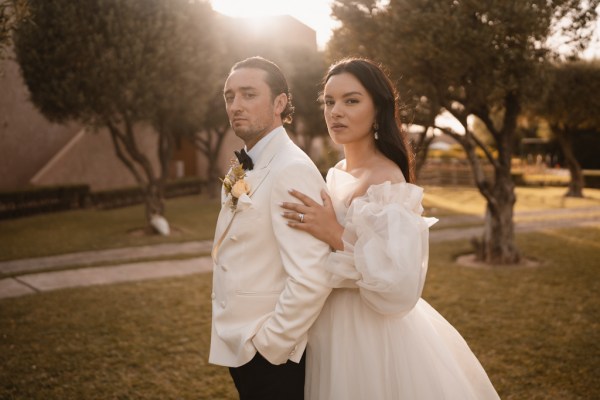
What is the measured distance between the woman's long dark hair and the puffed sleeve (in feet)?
1.46

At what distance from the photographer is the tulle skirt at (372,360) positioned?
2818 millimetres

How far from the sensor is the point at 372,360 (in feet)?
9.29

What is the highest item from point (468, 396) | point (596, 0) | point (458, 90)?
point (596, 0)

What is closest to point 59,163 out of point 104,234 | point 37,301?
point 104,234

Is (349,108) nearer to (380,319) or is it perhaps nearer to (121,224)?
(380,319)

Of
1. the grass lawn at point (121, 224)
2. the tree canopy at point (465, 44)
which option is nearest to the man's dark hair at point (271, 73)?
the tree canopy at point (465, 44)

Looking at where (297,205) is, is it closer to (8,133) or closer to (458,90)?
(458,90)

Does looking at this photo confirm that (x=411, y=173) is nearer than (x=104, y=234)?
Yes

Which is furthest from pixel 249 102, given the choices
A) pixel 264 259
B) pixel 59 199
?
pixel 59 199

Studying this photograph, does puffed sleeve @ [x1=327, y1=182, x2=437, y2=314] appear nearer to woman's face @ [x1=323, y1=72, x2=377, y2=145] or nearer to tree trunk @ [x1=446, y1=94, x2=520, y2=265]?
woman's face @ [x1=323, y1=72, x2=377, y2=145]

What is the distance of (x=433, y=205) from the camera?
69.3 ft

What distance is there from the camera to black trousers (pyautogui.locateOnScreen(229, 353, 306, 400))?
2684mm

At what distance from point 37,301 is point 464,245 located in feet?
29.7

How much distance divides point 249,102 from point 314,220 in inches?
29.4
